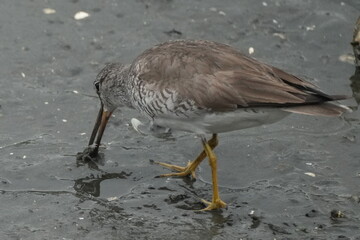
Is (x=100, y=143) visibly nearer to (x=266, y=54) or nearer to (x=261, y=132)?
(x=261, y=132)

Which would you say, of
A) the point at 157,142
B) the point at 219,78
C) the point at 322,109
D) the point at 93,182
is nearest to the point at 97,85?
the point at 157,142

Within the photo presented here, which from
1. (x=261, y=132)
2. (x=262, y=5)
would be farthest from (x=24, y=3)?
(x=261, y=132)

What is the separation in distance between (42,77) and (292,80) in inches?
140

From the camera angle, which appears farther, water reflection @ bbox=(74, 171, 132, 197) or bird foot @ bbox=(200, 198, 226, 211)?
water reflection @ bbox=(74, 171, 132, 197)

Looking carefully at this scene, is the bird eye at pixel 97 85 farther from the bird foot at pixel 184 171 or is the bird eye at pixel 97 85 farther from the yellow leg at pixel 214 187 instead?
the yellow leg at pixel 214 187

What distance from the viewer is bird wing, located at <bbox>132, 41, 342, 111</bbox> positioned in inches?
276

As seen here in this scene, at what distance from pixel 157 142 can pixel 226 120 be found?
157cm

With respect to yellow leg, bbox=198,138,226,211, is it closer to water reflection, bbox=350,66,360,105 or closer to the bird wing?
the bird wing

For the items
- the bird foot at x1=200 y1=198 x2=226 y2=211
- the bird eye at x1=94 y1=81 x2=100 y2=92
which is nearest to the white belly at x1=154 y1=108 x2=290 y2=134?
the bird foot at x1=200 y1=198 x2=226 y2=211

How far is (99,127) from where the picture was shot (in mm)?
8508

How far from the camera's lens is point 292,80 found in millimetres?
7324

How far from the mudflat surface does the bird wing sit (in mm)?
1050

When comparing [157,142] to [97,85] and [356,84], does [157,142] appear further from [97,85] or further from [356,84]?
[356,84]

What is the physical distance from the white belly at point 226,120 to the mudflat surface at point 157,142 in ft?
2.35
